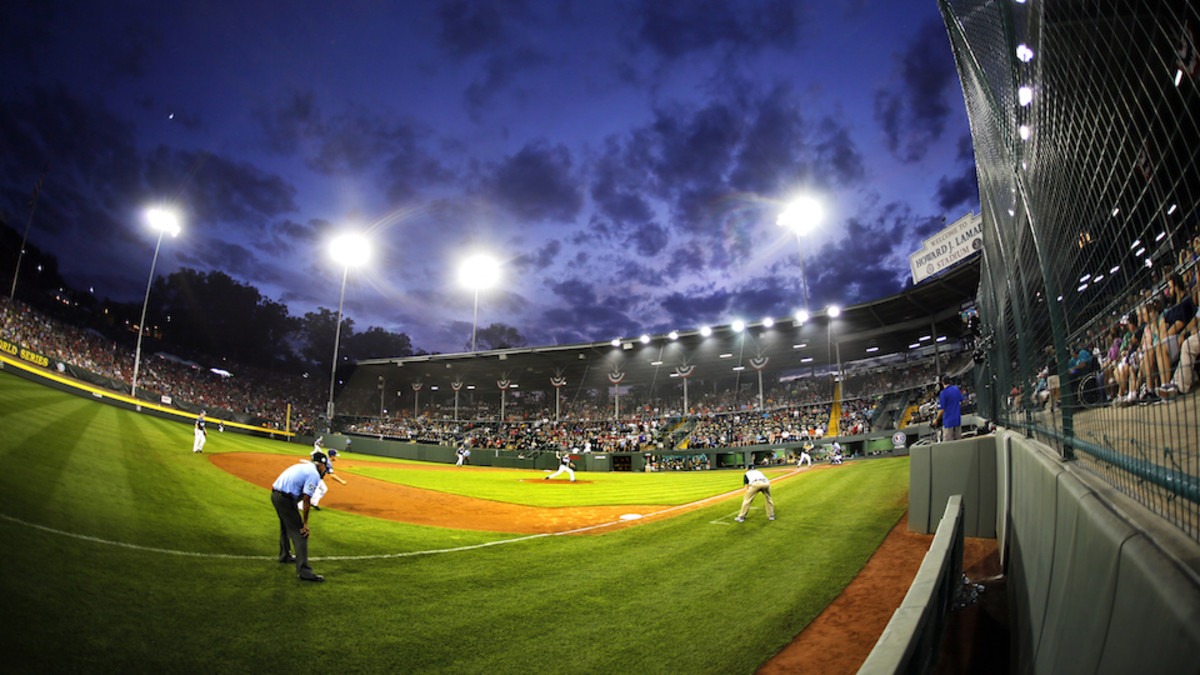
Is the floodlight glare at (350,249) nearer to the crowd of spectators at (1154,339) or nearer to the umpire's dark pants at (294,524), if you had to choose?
the umpire's dark pants at (294,524)

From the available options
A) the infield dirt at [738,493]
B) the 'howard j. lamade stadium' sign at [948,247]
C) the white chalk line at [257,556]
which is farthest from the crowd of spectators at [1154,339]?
the 'howard j. lamade stadium' sign at [948,247]

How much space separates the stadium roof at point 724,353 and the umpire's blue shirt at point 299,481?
1225 inches

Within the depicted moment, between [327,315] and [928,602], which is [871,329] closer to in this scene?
[928,602]

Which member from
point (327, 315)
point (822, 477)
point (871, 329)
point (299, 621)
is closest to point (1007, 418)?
point (299, 621)

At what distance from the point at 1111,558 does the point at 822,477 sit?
19.2 metres

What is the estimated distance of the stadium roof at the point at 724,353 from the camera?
32.1 metres

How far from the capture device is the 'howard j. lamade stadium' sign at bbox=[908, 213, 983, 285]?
94.9 ft

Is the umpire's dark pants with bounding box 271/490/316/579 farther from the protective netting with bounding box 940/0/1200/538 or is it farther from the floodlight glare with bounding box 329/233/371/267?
the floodlight glare with bounding box 329/233/371/267

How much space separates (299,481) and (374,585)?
1819 millimetres

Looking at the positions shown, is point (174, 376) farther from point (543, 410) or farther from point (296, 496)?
point (296, 496)

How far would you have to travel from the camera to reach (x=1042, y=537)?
3.29 meters

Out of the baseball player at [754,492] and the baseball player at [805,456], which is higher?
the baseball player at [754,492]

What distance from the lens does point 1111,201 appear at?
243 cm

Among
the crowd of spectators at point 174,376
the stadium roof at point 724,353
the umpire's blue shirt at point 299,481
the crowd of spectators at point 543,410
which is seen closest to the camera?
the umpire's blue shirt at point 299,481
